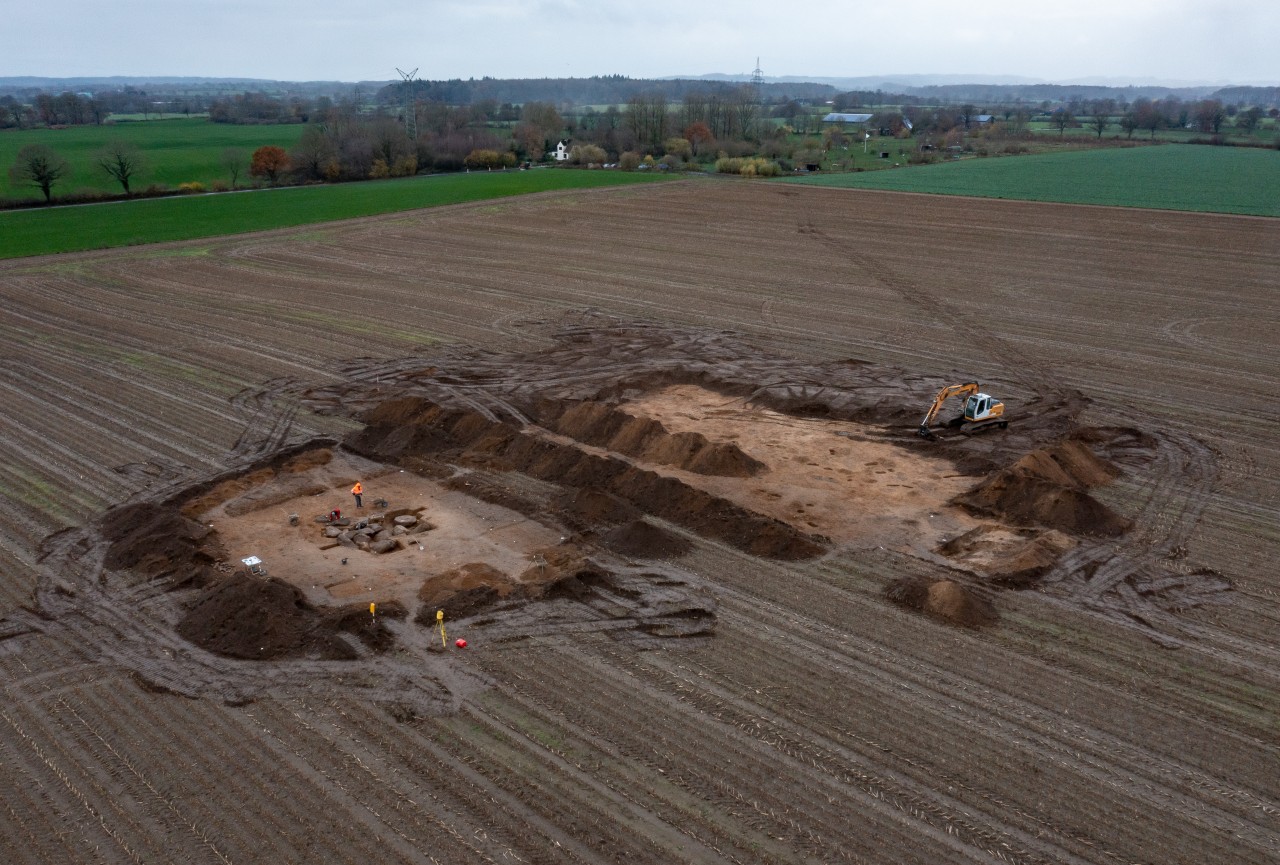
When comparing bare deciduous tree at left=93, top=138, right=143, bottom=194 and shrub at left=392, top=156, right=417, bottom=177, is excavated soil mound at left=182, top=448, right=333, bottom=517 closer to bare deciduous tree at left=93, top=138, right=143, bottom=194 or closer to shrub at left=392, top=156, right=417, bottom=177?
bare deciduous tree at left=93, top=138, right=143, bottom=194

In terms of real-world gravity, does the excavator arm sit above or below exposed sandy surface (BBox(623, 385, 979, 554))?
above

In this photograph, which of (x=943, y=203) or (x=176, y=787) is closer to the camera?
(x=176, y=787)

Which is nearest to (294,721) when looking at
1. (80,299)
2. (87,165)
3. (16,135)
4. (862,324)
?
(862,324)

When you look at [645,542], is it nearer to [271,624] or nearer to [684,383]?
[271,624]

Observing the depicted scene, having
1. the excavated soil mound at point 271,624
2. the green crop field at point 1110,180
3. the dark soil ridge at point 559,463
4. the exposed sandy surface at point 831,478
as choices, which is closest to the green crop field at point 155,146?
the green crop field at point 1110,180

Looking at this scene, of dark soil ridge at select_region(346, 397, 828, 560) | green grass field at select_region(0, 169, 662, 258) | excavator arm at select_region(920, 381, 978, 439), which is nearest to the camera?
dark soil ridge at select_region(346, 397, 828, 560)

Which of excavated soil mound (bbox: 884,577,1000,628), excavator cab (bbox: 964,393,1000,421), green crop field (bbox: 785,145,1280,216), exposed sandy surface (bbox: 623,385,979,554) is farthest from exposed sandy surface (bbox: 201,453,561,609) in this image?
green crop field (bbox: 785,145,1280,216)

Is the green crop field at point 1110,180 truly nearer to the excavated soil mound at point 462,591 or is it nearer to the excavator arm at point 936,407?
the excavator arm at point 936,407

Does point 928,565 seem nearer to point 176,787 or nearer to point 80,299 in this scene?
point 176,787
